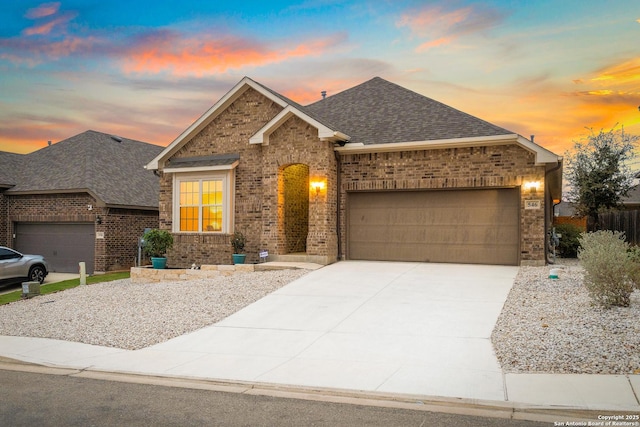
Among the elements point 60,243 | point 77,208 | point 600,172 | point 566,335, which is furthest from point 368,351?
point 600,172

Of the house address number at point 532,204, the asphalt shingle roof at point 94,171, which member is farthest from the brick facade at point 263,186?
the house address number at point 532,204

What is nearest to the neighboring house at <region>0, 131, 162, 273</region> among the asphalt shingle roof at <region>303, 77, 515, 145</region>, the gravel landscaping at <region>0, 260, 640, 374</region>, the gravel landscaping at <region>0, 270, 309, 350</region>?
the gravel landscaping at <region>0, 260, 640, 374</region>

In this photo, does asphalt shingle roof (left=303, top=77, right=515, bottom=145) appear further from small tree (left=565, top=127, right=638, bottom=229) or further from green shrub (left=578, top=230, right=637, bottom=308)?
small tree (left=565, top=127, right=638, bottom=229)

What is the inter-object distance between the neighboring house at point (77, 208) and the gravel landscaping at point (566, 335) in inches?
694

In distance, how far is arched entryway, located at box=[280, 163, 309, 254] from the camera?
57.2 ft

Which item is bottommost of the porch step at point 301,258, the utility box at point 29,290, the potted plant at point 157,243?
the utility box at point 29,290

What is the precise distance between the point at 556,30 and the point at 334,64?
8157 millimetres

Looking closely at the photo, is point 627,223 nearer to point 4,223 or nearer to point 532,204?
point 532,204

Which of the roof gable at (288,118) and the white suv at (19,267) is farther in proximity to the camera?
the white suv at (19,267)

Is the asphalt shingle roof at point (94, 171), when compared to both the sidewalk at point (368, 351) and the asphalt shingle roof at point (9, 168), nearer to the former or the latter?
the asphalt shingle roof at point (9, 168)

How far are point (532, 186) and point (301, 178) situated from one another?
7.90 metres

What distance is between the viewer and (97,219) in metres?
22.3

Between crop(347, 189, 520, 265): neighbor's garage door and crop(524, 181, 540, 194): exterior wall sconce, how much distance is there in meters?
0.47

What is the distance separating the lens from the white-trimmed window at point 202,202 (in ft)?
58.6
